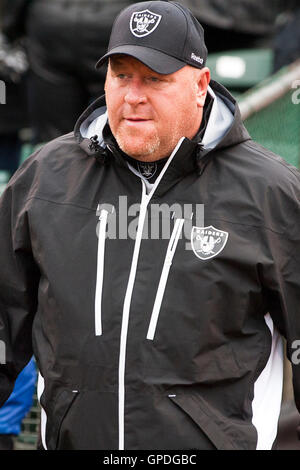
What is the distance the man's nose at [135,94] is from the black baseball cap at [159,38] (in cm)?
9

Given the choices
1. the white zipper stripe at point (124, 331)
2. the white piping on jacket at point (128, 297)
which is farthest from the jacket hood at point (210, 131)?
the white zipper stripe at point (124, 331)

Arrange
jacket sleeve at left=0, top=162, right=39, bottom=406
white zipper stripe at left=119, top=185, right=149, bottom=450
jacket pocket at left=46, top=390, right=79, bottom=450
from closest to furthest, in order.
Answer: white zipper stripe at left=119, top=185, right=149, bottom=450
jacket pocket at left=46, top=390, right=79, bottom=450
jacket sleeve at left=0, top=162, right=39, bottom=406

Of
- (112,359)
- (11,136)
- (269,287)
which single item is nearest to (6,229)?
(112,359)

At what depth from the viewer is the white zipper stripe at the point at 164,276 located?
10.5 feet

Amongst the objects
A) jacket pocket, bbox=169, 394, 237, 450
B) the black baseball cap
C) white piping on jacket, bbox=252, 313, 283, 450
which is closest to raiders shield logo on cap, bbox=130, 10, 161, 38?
the black baseball cap

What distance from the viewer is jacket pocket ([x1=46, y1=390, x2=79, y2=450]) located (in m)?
3.29

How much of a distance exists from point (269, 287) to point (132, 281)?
45cm

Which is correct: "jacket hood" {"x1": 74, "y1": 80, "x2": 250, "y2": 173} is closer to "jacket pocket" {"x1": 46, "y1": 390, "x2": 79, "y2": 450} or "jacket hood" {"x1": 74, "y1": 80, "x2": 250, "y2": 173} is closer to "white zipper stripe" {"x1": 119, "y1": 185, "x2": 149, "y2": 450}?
"white zipper stripe" {"x1": 119, "y1": 185, "x2": 149, "y2": 450}

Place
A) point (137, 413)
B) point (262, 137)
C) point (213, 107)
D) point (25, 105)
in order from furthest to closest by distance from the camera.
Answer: point (25, 105) → point (262, 137) → point (213, 107) → point (137, 413)

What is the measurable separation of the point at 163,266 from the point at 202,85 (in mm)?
645

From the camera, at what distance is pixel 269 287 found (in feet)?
10.8

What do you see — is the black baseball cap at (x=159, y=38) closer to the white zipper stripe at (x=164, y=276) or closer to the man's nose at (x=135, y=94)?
the man's nose at (x=135, y=94)

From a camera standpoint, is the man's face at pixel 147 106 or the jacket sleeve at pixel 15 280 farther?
the jacket sleeve at pixel 15 280
